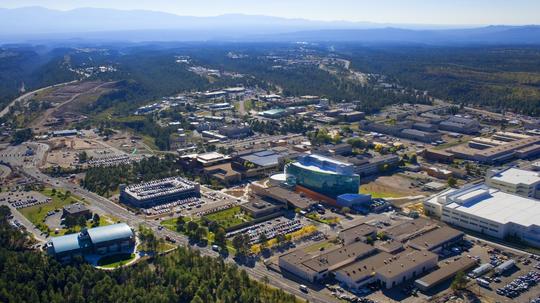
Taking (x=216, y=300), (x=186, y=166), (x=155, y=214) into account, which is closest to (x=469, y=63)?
(x=186, y=166)

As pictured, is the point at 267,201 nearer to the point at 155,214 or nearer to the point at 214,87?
the point at 155,214

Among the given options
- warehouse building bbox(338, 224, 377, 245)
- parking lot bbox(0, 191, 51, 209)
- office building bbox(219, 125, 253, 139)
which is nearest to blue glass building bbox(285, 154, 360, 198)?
warehouse building bbox(338, 224, 377, 245)

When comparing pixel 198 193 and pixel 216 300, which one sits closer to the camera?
pixel 216 300

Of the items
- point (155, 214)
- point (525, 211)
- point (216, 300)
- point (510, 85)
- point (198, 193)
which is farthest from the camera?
point (510, 85)

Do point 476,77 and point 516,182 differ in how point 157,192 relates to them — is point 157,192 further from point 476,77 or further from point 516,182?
point 476,77

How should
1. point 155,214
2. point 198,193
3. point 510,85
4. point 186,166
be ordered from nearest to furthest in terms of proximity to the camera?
point 155,214 < point 198,193 < point 186,166 < point 510,85

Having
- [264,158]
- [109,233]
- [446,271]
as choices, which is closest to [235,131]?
[264,158]
